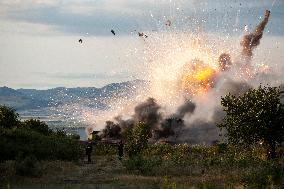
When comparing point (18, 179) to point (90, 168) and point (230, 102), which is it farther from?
point (230, 102)

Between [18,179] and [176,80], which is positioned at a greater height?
[176,80]

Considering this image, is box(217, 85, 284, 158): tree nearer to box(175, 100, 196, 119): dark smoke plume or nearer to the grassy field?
the grassy field

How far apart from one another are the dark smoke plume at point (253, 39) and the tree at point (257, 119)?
50.1 m

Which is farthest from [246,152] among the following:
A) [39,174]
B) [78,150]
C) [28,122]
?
[28,122]

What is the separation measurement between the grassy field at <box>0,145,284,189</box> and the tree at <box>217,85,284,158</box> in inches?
115

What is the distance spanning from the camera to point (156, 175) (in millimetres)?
47188

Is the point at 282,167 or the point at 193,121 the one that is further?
the point at 193,121

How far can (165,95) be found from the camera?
495 feet

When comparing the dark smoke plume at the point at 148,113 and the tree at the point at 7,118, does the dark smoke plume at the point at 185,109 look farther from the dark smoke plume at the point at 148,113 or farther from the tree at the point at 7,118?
the tree at the point at 7,118

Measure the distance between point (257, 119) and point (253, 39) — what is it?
2229 inches

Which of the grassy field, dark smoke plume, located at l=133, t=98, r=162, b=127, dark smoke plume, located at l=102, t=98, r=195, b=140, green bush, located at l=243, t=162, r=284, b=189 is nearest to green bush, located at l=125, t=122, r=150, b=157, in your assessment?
the grassy field

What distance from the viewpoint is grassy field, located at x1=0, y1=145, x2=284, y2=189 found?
37.8m

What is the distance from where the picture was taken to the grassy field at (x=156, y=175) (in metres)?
37.8

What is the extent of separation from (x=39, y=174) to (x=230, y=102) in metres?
23.8
